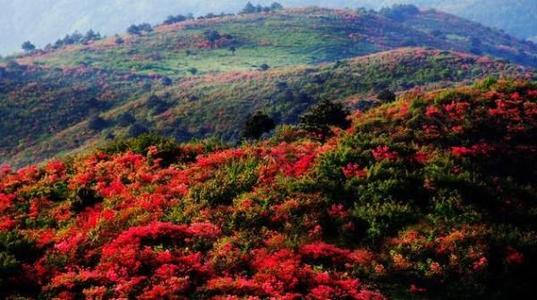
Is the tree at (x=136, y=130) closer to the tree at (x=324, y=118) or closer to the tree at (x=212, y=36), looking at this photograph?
the tree at (x=324, y=118)

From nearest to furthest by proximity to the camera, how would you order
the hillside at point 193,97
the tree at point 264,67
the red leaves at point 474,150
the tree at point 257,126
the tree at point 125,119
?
the red leaves at point 474,150
the tree at point 257,126
the hillside at point 193,97
the tree at point 125,119
the tree at point 264,67

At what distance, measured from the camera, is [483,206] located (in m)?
21.5

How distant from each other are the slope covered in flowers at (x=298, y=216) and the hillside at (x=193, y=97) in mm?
62031

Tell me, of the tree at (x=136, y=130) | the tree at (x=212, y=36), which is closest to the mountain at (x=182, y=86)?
the tree at (x=136, y=130)

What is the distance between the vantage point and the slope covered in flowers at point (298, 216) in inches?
655

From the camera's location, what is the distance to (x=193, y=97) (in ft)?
385

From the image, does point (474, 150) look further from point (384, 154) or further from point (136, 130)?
point (136, 130)

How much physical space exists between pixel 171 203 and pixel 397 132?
12379 millimetres

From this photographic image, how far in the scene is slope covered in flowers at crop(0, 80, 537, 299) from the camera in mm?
16625

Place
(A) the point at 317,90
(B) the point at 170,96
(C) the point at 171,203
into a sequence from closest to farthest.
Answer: (C) the point at 171,203
(A) the point at 317,90
(B) the point at 170,96

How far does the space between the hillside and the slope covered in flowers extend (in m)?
62.0

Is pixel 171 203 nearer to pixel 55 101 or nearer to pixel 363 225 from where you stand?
pixel 363 225

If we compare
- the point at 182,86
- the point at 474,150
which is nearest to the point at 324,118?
the point at 474,150

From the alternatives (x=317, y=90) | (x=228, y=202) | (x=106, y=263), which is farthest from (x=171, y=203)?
(x=317, y=90)
